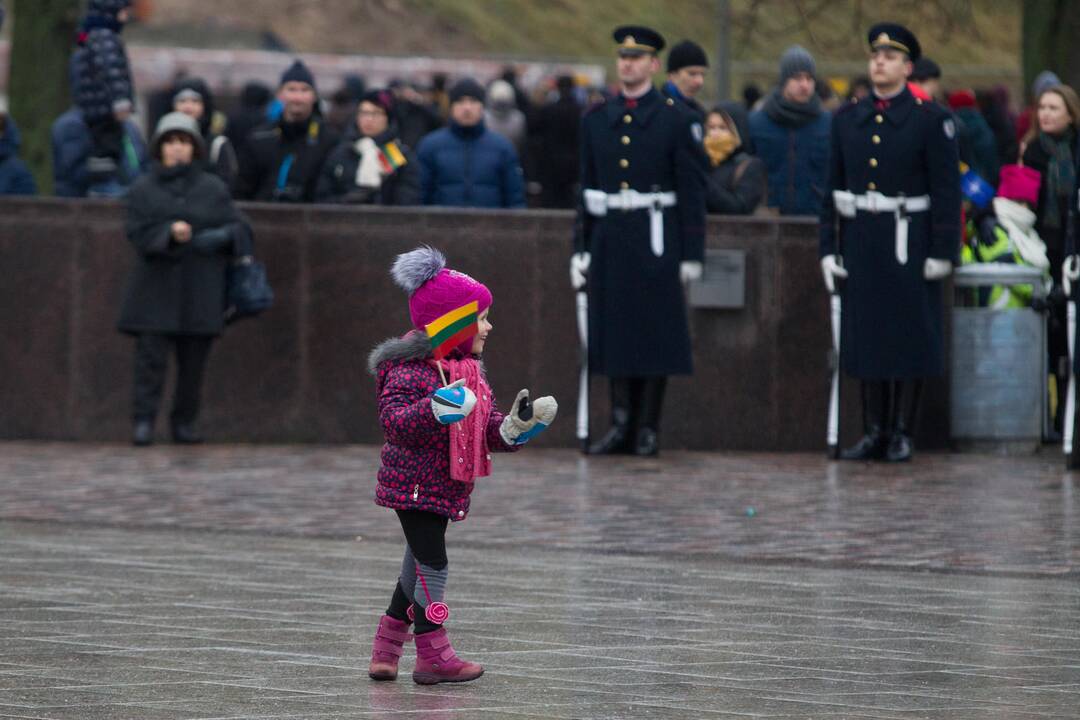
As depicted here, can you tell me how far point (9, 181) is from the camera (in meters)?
16.3

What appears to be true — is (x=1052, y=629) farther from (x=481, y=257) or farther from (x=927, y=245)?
(x=481, y=257)

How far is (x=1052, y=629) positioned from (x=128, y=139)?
9.12 meters

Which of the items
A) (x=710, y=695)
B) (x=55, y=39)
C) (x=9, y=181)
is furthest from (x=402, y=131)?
(x=710, y=695)

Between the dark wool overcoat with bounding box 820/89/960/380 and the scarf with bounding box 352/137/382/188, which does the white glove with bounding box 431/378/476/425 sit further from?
the scarf with bounding box 352/137/382/188

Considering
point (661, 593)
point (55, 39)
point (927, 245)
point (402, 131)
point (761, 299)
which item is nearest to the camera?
point (661, 593)

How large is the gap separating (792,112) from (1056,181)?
1.69 m

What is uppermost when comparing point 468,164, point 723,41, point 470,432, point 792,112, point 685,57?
point 723,41

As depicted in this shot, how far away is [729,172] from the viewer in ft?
48.6

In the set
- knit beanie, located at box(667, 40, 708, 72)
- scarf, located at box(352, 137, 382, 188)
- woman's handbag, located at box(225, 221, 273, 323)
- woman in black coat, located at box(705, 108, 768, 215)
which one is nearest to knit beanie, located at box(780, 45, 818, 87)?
woman in black coat, located at box(705, 108, 768, 215)

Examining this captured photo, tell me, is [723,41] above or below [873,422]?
above

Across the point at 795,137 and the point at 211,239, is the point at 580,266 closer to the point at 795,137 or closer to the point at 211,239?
the point at 795,137

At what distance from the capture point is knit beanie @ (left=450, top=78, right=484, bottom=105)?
612 inches

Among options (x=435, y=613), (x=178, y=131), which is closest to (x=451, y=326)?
(x=435, y=613)

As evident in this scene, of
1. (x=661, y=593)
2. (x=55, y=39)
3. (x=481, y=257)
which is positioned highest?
(x=55, y=39)
